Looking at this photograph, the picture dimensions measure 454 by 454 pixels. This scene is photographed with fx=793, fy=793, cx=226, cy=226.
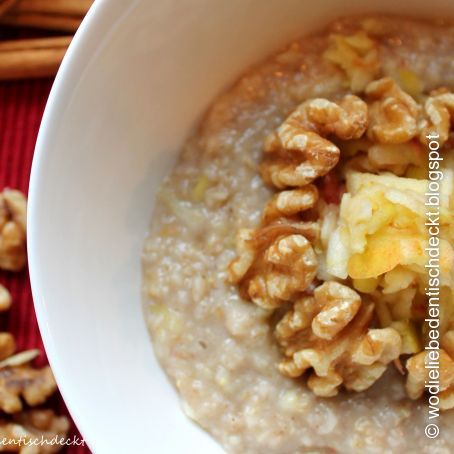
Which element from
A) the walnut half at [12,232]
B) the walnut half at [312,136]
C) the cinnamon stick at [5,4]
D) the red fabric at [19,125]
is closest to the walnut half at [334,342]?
the walnut half at [312,136]

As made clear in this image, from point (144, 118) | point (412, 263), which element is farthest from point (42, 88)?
point (412, 263)

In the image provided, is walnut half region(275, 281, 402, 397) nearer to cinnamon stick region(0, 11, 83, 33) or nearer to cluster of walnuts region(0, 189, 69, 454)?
cluster of walnuts region(0, 189, 69, 454)

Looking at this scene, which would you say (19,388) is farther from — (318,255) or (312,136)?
(312,136)

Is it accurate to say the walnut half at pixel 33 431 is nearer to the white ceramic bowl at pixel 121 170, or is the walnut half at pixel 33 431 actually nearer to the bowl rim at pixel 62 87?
the white ceramic bowl at pixel 121 170

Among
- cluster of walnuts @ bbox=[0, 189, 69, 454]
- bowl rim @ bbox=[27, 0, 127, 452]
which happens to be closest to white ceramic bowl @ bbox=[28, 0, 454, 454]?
bowl rim @ bbox=[27, 0, 127, 452]

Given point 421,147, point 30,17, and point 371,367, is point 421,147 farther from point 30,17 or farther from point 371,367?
point 30,17
